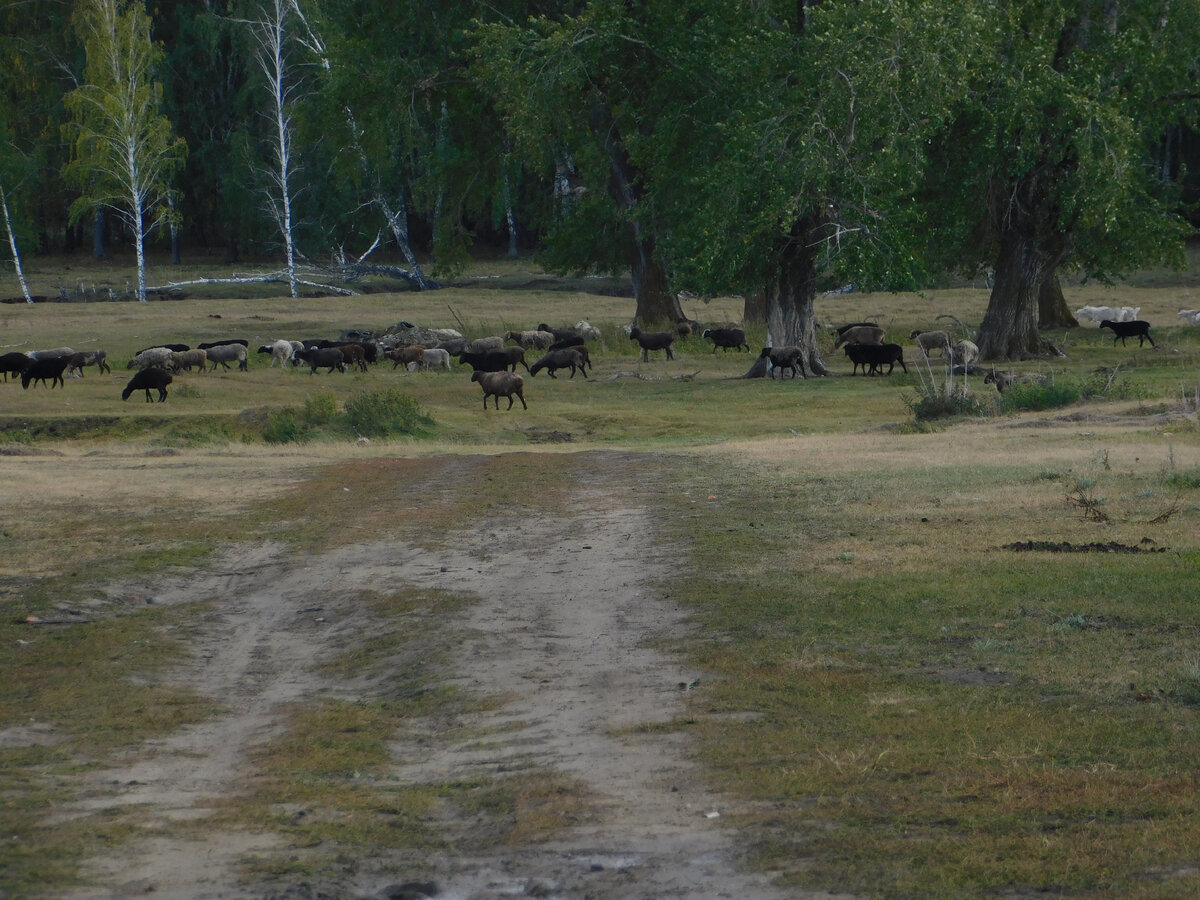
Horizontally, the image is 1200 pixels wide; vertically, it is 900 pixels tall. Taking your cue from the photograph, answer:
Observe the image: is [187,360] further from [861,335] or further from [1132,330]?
[1132,330]

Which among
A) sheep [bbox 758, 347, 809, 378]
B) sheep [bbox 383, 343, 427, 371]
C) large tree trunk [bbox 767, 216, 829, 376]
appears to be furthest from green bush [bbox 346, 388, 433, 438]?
large tree trunk [bbox 767, 216, 829, 376]

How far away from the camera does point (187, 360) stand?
114 feet

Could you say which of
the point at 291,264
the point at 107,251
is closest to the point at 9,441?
the point at 291,264

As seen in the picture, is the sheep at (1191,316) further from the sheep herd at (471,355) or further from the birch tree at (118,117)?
the birch tree at (118,117)

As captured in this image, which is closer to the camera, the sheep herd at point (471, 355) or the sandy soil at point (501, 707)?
the sandy soil at point (501, 707)

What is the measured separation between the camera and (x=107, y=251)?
76.9 m

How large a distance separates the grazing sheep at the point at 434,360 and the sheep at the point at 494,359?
58 cm

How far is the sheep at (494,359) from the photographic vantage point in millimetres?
34312

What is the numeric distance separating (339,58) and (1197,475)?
30.5m

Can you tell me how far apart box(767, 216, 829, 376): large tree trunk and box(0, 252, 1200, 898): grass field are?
9055 millimetres

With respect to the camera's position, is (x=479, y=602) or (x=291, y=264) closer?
(x=479, y=602)

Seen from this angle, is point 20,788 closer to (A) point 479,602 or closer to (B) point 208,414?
(A) point 479,602

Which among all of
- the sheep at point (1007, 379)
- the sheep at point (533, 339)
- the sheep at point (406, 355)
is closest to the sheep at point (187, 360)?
the sheep at point (406, 355)

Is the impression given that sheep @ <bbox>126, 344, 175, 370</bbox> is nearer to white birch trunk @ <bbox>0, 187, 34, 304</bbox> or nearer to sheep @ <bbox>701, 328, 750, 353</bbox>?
sheep @ <bbox>701, 328, 750, 353</bbox>
